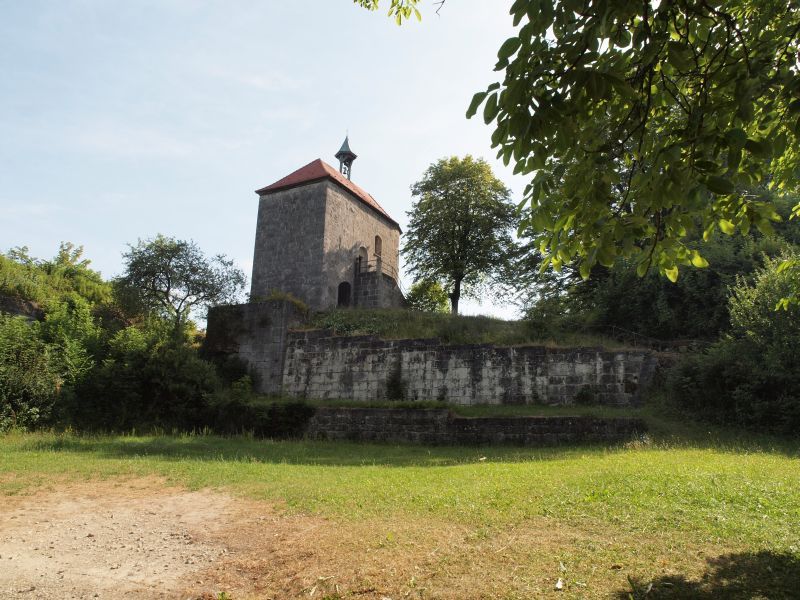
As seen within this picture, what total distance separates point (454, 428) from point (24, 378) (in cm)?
1199

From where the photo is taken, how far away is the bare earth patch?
3.83 metres

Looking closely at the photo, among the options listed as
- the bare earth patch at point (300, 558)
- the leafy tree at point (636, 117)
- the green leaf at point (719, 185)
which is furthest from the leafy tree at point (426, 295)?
the green leaf at point (719, 185)

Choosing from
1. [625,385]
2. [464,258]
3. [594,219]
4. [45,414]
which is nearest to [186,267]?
[45,414]

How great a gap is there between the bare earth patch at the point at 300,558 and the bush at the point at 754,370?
1062 cm

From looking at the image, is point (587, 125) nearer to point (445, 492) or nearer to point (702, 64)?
point (702, 64)

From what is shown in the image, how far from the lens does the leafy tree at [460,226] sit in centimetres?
2838

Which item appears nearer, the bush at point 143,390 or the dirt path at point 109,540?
the dirt path at point 109,540

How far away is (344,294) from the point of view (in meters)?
25.2

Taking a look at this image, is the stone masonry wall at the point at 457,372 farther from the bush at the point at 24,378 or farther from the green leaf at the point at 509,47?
the green leaf at the point at 509,47

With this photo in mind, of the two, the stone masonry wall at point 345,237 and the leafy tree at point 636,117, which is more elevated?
the stone masonry wall at point 345,237

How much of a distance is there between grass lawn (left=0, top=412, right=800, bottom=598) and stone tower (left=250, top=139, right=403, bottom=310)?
12.3m

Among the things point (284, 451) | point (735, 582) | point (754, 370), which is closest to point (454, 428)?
point (284, 451)

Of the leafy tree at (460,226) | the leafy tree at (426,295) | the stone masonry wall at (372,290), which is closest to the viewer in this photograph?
the stone masonry wall at (372,290)

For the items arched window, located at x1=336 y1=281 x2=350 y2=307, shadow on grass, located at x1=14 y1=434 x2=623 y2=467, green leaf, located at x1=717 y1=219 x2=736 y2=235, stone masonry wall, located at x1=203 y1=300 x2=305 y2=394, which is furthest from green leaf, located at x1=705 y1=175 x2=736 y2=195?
arched window, located at x1=336 y1=281 x2=350 y2=307
